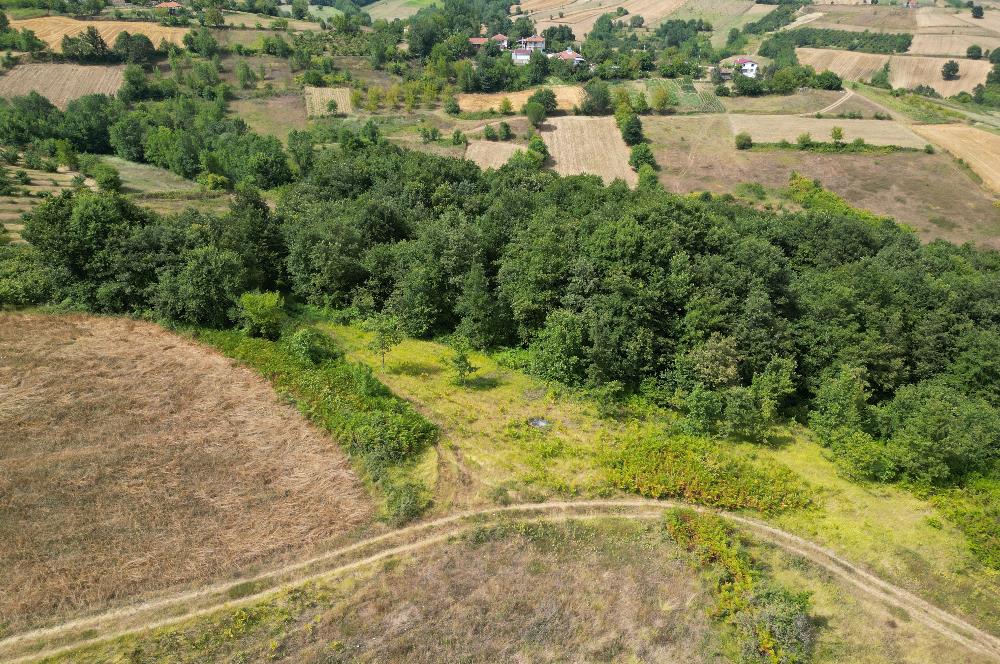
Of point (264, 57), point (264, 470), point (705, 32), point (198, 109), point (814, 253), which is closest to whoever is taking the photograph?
point (264, 470)

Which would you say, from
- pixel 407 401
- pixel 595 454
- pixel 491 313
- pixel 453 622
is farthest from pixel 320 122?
pixel 453 622

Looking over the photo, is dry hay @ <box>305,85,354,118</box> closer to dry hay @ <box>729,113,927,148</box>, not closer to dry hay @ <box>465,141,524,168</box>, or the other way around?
dry hay @ <box>465,141,524,168</box>

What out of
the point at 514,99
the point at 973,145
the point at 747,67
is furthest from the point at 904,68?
the point at 514,99

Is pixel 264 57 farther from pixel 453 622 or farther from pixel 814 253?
pixel 453 622

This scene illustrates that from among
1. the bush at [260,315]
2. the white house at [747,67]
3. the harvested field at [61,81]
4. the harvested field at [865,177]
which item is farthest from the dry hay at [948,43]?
the harvested field at [61,81]

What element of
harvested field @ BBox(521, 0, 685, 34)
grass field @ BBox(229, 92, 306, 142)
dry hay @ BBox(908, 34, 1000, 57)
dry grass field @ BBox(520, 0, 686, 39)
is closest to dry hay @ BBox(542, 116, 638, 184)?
grass field @ BBox(229, 92, 306, 142)

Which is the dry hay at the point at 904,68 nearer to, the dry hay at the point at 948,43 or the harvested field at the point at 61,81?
the dry hay at the point at 948,43
